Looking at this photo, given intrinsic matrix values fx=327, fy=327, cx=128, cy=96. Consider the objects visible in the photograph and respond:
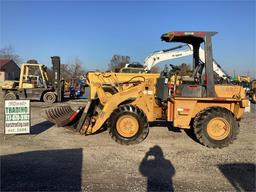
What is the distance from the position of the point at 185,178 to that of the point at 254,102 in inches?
791

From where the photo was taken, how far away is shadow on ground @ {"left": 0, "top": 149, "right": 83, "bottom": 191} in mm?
5605

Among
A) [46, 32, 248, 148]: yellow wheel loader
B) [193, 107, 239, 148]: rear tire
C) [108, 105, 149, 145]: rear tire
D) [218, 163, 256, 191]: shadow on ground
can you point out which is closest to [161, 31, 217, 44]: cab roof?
[46, 32, 248, 148]: yellow wheel loader

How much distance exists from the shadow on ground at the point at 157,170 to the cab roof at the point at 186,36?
10.8ft

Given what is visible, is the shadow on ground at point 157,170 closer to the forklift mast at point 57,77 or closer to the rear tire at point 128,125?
the rear tire at point 128,125

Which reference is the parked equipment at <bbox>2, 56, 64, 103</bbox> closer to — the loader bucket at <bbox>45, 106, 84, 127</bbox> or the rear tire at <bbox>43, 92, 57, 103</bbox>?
the rear tire at <bbox>43, 92, 57, 103</bbox>

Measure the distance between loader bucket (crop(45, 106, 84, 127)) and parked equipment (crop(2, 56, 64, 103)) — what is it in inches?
A: 387

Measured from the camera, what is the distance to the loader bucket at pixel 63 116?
33.1 feet

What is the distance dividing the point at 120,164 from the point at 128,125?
6.55 ft

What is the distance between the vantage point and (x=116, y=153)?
7.90 meters

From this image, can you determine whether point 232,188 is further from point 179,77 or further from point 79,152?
point 179,77

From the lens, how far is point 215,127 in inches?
337

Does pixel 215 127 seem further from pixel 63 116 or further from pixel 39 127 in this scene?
pixel 39 127

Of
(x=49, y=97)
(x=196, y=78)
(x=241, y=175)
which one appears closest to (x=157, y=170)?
(x=241, y=175)

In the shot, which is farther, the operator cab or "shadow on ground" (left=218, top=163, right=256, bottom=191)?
the operator cab
